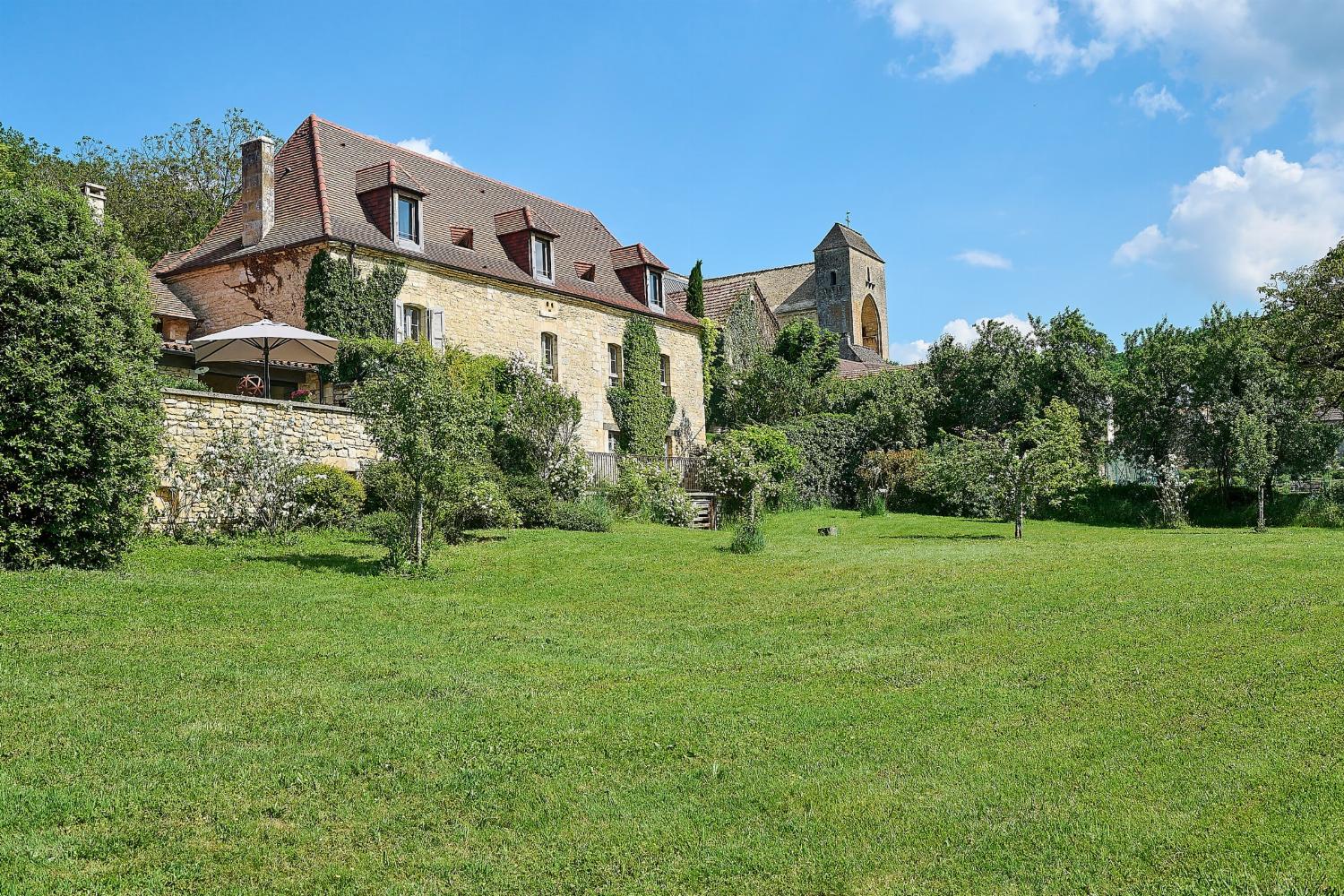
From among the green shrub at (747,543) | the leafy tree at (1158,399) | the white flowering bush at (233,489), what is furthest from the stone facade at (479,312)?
the leafy tree at (1158,399)

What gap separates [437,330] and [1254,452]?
2009cm

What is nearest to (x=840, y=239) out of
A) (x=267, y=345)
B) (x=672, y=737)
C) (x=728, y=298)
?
(x=728, y=298)

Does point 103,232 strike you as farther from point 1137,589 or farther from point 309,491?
point 1137,589


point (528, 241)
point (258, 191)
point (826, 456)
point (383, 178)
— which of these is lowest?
point (826, 456)

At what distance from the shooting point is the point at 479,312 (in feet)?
82.9

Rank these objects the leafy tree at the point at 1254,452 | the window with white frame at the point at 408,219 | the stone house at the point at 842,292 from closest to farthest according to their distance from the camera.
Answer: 1. the window with white frame at the point at 408,219
2. the leafy tree at the point at 1254,452
3. the stone house at the point at 842,292

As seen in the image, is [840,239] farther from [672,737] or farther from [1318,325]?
[672,737]

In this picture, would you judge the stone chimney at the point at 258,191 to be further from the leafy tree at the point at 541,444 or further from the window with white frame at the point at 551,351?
the leafy tree at the point at 541,444

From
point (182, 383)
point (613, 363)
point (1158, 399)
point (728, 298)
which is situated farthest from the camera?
point (728, 298)

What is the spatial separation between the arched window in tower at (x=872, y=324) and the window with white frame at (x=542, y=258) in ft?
141

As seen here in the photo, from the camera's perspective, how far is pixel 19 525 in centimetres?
991

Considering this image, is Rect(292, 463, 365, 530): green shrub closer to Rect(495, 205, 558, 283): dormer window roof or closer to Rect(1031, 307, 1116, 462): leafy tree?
Rect(495, 205, 558, 283): dormer window roof

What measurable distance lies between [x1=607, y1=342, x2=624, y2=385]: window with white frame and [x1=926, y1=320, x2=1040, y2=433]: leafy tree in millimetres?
9617

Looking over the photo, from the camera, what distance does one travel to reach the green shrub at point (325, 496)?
14711 mm
